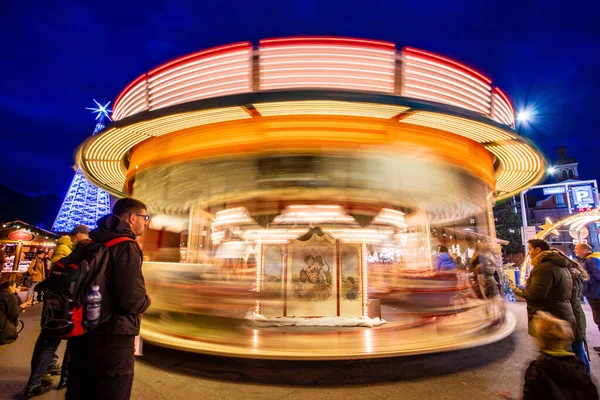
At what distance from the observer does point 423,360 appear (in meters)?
4.69

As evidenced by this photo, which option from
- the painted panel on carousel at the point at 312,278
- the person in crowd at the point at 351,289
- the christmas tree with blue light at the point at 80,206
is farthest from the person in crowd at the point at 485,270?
the christmas tree with blue light at the point at 80,206

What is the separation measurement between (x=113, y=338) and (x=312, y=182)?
388 cm

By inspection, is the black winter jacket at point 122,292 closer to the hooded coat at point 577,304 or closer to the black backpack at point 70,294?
the black backpack at point 70,294

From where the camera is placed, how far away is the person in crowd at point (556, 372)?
72.6 inches

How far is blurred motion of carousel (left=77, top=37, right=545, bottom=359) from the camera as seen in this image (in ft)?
13.2

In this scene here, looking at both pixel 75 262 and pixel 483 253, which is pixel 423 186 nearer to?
pixel 483 253

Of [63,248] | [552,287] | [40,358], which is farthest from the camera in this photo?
[63,248]

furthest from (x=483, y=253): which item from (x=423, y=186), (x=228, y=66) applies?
(x=228, y=66)

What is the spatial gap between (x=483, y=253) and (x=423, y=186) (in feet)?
6.16

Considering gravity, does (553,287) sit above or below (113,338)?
above

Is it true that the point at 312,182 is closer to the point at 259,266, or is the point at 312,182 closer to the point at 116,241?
the point at 259,266

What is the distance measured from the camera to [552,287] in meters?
3.49

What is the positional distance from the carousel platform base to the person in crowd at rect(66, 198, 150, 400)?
2.19 m

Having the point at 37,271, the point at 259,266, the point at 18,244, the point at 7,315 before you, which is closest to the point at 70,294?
the point at 259,266
